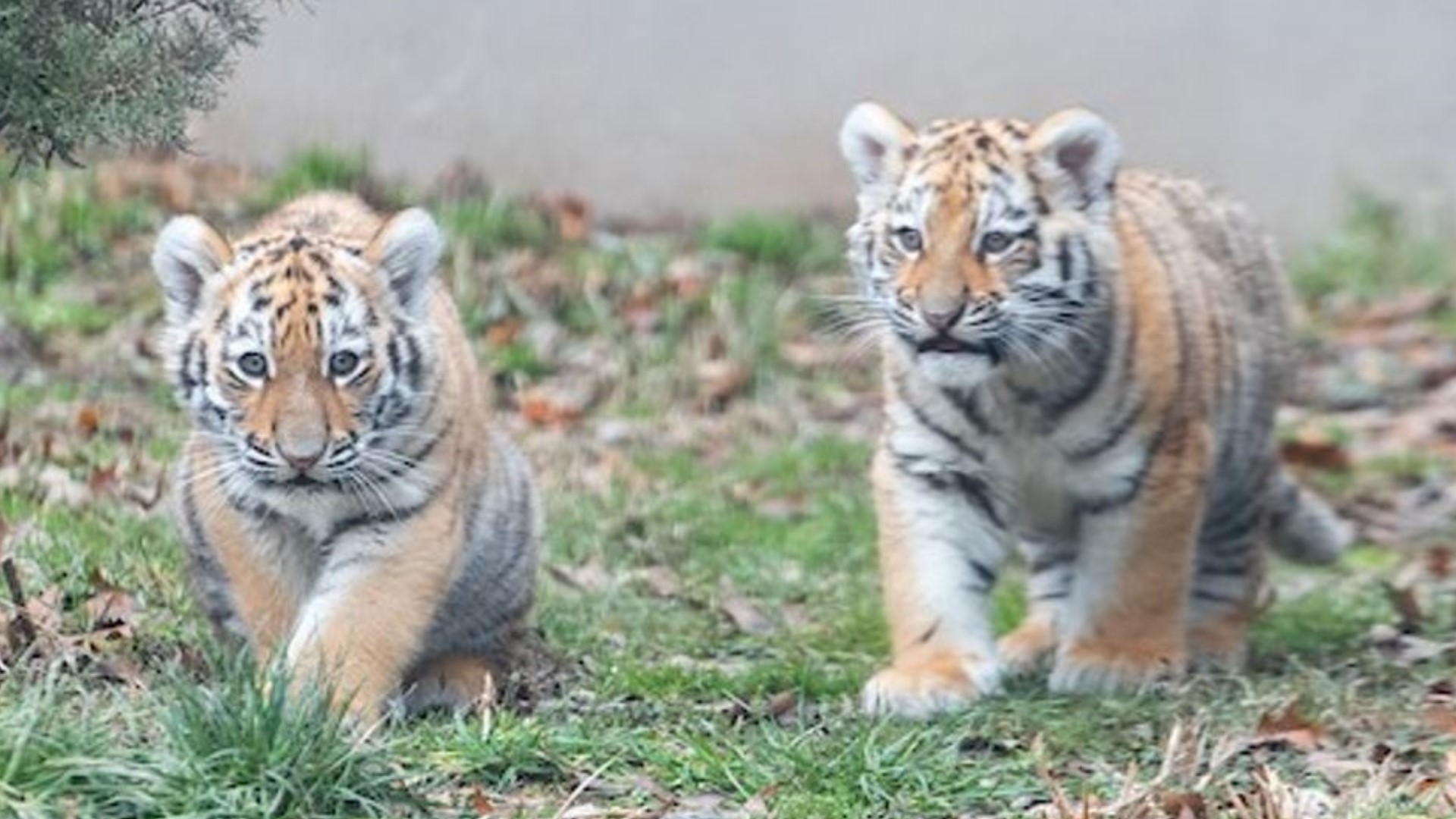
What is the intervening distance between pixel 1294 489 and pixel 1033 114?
368cm

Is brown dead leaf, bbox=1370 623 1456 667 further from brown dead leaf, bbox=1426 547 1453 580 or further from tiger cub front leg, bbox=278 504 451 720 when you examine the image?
tiger cub front leg, bbox=278 504 451 720

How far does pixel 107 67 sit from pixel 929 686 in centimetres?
205

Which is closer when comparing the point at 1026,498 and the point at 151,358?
the point at 1026,498

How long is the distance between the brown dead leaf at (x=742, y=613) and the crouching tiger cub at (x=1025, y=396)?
2.27ft

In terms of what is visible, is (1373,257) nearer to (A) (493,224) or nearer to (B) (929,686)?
(A) (493,224)

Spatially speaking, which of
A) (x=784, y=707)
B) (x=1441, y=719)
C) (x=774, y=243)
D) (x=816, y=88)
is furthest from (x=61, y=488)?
(x=816, y=88)

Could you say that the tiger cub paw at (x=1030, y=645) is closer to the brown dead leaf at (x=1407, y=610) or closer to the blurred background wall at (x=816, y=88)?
the brown dead leaf at (x=1407, y=610)

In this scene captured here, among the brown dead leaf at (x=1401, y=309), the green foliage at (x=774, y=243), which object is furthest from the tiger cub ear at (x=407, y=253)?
the brown dead leaf at (x=1401, y=309)

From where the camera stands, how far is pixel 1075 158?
6719 millimetres

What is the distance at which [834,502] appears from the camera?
29.6ft

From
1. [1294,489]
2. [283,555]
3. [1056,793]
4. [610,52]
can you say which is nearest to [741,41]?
[610,52]

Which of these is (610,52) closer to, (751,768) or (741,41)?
(741,41)

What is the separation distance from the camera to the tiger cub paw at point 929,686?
6359mm

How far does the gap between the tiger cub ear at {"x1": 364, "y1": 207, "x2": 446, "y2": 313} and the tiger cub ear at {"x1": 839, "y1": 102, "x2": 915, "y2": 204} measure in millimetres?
1095
